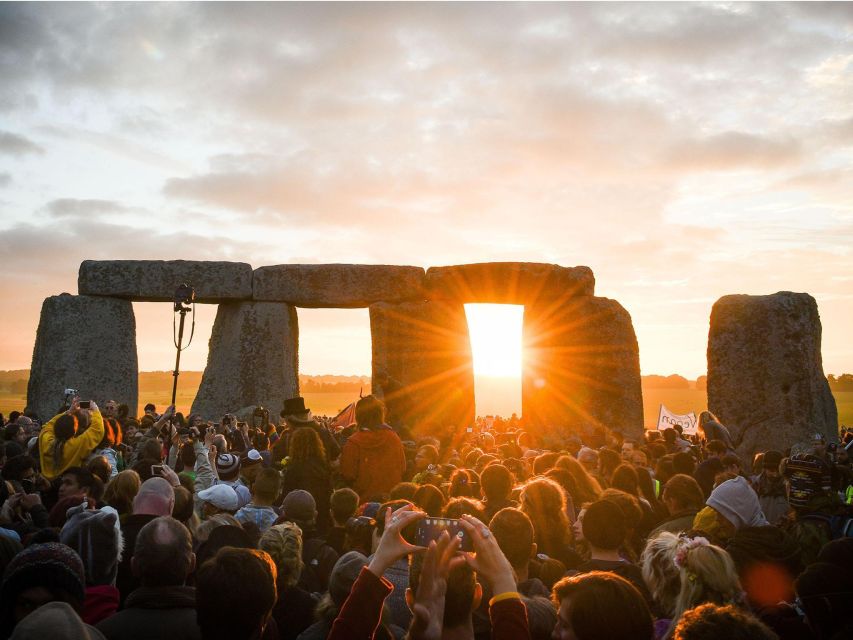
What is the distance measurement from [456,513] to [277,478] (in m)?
1.66

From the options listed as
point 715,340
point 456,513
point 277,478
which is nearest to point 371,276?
point 715,340

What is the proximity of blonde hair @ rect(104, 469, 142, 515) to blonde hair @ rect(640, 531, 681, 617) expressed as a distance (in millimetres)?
3095

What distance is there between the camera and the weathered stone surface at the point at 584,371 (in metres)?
15.8

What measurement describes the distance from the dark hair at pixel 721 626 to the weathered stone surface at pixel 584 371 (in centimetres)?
1389

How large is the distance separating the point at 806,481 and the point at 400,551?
3.58m

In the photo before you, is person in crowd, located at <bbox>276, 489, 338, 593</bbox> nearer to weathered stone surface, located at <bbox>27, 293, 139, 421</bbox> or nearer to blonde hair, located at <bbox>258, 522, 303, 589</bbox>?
blonde hair, located at <bbox>258, 522, 303, 589</bbox>

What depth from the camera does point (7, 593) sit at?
8.86ft

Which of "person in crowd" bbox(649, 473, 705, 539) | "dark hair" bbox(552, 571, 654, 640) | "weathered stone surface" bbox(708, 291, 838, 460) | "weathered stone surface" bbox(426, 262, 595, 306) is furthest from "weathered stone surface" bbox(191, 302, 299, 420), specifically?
"dark hair" bbox(552, 571, 654, 640)

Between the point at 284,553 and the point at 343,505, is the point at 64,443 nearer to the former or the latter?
the point at 343,505

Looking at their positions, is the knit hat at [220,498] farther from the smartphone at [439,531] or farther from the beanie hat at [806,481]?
the beanie hat at [806,481]

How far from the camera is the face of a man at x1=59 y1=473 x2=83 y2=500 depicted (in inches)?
180

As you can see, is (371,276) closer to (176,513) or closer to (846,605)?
(176,513)

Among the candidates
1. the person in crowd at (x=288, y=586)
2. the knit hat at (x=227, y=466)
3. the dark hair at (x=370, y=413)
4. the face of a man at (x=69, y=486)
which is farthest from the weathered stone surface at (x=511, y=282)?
the person in crowd at (x=288, y=586)

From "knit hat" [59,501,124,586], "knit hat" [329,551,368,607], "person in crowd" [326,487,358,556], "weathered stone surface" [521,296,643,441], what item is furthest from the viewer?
"weathered stone surface" [521,296,643,441]
